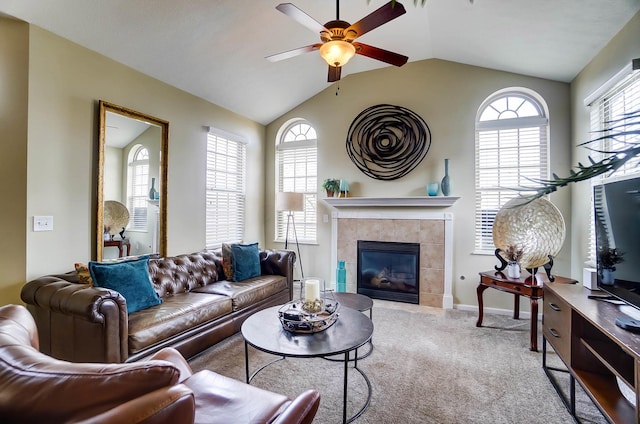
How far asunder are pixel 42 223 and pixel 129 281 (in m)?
0.88

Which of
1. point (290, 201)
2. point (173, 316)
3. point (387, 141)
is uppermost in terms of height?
point (387, 141)

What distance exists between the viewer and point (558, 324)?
7.23 feet

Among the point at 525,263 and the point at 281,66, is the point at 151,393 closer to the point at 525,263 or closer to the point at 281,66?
the point at 525,263

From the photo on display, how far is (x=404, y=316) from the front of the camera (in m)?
3.82

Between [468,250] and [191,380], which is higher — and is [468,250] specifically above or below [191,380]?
above

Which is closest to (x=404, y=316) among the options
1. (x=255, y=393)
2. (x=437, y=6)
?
(x=255, y=393)

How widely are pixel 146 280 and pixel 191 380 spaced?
150cm

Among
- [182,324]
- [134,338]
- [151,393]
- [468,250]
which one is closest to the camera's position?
[151,393]

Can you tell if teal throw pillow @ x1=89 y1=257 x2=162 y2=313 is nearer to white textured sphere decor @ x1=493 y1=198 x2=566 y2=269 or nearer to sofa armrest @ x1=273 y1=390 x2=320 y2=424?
sofa armrest @ x1=273 y1=390 x2=320 y2=424

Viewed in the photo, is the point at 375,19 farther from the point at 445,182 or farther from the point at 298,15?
the point at 445,182

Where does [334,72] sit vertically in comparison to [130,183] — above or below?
above

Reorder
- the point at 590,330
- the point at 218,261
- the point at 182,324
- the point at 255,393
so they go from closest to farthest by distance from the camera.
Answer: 1. the point at 255,393
2. the point at 590,330
3. the point at 182,324
4. the point at 218,261

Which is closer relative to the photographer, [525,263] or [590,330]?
[590,330]

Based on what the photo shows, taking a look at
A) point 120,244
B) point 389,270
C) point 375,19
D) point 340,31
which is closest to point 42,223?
point 120,244
